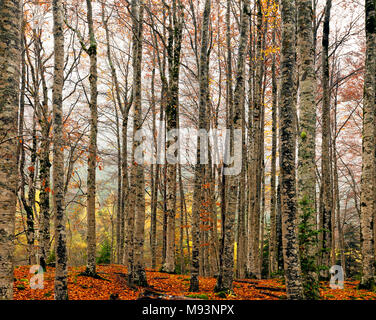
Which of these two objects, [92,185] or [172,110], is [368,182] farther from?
[92,185]

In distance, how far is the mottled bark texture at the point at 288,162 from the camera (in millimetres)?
4953

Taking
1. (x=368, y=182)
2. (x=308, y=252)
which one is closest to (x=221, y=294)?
(x=308, y=252)

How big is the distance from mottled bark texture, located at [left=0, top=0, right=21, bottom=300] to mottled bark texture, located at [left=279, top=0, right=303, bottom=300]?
4.24 m

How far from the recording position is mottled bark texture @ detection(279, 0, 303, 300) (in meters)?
4.95

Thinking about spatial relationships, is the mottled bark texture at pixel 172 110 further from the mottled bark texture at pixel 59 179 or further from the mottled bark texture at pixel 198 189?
the mottled bark texture at pixel 59 179

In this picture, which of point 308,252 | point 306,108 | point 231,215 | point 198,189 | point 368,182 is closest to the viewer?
point 308,252

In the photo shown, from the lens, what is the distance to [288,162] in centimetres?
527

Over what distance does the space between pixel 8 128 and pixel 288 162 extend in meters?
4.50

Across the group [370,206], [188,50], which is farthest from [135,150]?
[188,50]

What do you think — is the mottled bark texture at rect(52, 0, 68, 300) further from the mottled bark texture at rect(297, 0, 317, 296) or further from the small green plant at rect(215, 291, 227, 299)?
the mottled bark texture at rect(297, 0, 317, 296)

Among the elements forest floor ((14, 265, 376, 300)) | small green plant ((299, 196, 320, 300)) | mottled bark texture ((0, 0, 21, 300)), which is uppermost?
mottled bark texture ((0, 0, 21, 300))

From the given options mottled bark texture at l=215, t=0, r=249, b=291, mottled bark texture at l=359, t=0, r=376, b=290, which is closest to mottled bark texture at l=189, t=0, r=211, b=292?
mottled bark texture at l=215, t=0, r=249, b=291

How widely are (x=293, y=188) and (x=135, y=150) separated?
4954 millimetres
